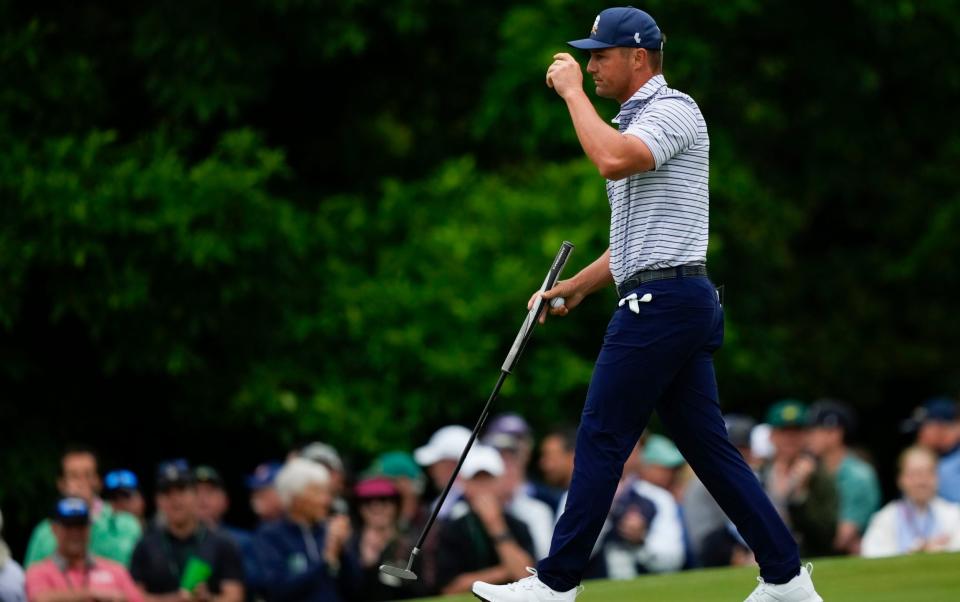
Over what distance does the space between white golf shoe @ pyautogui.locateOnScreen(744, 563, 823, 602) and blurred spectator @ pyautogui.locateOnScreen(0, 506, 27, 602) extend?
14.6 feet

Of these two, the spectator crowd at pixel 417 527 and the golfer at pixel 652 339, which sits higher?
the golfer at pixel 652 339

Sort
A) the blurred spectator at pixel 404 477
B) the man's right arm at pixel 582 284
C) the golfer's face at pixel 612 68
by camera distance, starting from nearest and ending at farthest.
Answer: the golfer's face at pixel 612 68, the man's right arm at pixel 582 284, the blurred spectator at pixel 404 477

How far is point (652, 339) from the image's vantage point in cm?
615

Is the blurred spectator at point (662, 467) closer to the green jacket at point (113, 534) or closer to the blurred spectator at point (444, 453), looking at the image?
the blurred spectator at point (444, 453)

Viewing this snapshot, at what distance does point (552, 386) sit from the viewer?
1548cm

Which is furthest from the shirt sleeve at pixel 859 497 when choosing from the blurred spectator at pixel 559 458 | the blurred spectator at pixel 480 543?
the blurred spectator at pixel 480 543

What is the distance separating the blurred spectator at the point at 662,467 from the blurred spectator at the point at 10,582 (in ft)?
13.1

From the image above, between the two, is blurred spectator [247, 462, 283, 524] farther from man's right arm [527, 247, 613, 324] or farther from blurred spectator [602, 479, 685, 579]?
man's right arm [527, 247, 613, 324]

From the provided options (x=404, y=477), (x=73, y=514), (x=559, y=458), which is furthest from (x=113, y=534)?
(x=559, y=458)

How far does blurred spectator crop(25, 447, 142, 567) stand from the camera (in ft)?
35.3

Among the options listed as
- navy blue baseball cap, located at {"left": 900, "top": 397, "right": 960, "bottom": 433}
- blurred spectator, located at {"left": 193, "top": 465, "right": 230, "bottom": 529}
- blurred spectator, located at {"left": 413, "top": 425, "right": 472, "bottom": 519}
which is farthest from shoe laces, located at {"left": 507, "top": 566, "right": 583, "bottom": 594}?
navy blue baseball cap, located at {"left": 900, "top": 397, "right": 960, "bottom": 433}

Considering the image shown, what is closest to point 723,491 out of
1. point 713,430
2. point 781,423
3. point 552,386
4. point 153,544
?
point 713,430

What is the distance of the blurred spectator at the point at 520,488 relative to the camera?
380 inches

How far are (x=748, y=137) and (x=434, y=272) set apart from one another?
16.2 ft
